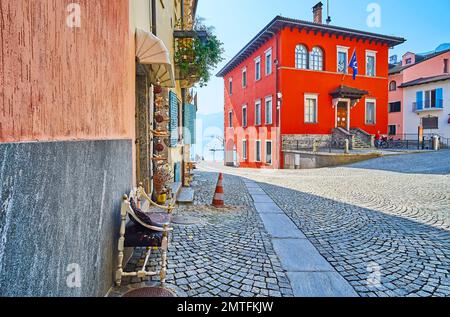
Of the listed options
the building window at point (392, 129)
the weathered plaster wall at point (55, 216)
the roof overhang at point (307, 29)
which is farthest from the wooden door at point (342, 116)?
Answer: the weathered plaster wall at point (55, 216)

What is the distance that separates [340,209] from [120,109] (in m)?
5.55

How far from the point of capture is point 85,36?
2.56 metres

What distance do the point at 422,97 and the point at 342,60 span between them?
12402 mm

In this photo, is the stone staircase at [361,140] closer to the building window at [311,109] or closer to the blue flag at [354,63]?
the building window at [311,109]

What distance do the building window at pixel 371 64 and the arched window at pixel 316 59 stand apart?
4.64 metres

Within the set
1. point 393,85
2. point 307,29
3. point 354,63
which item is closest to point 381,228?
point 354,63

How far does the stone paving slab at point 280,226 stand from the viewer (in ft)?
16.7

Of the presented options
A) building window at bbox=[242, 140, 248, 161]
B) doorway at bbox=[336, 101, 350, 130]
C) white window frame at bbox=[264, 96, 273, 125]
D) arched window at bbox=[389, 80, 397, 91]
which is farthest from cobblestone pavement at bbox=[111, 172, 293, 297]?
arched window at bbox=[389, 80, 397, 91]

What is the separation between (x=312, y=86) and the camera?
22.7m

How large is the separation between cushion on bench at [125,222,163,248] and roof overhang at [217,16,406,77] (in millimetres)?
20768

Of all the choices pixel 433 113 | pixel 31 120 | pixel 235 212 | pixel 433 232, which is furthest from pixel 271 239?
pixel 433 113

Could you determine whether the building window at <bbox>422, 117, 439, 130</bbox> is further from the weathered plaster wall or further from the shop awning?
the weathered plaster wall

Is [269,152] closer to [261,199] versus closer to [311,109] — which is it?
[311,109]
